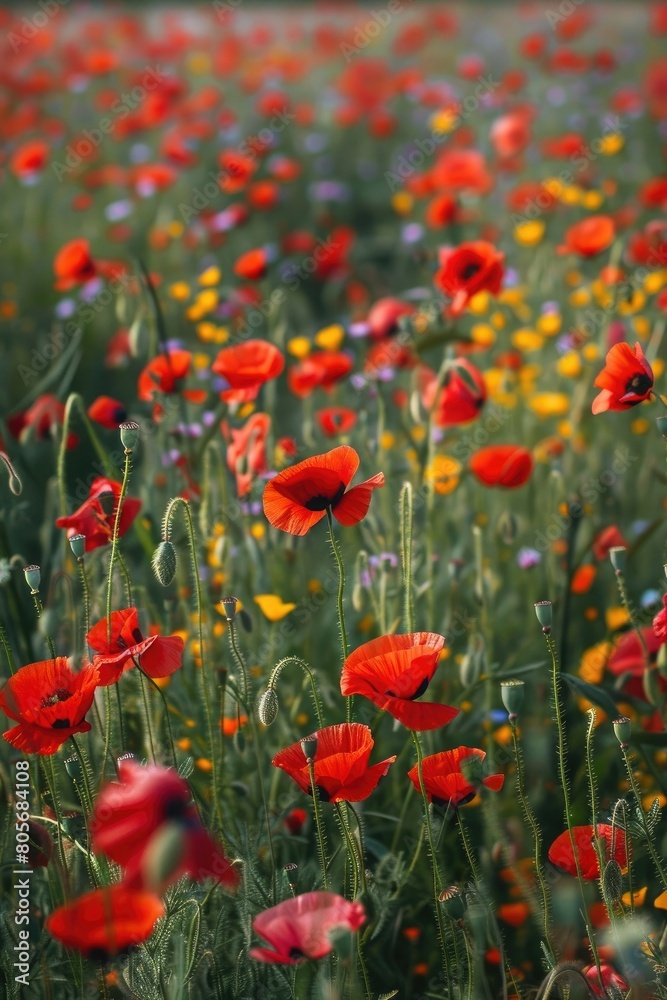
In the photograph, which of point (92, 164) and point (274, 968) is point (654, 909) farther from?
point (92, 164)

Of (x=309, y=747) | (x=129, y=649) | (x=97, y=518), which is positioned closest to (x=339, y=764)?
(x=309, y=747)

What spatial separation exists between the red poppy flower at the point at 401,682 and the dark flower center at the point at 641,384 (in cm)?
47

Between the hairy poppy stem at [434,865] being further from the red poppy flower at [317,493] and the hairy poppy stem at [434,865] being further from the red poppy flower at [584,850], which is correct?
the red poppy flower at [317,493]

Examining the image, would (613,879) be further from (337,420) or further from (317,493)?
(337,420)

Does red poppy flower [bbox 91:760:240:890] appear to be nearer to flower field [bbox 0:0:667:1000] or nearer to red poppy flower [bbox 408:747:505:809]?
flower field [bbox 0:0:667:1000]

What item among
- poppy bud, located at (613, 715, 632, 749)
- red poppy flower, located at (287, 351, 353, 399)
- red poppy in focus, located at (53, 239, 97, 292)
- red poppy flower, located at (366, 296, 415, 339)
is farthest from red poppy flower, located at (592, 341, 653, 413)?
red poppy in focus, located at (53, 239, 97, 292)

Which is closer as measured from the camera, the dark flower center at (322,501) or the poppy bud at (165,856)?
the poppy bud at (165,856)

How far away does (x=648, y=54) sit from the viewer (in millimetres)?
6281

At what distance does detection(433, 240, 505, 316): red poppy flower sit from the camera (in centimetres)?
212

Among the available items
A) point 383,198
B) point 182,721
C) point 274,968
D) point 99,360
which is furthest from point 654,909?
point 383,198

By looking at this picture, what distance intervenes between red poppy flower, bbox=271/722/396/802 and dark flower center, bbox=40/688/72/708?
26 cm

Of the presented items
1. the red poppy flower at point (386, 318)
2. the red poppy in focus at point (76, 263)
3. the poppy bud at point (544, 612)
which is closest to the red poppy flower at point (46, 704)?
the poppy bud at point (544, 612)

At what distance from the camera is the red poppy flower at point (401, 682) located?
4.10 ft

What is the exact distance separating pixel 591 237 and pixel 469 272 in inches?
26.8
